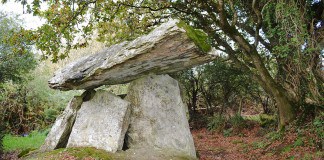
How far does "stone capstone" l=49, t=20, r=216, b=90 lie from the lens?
6.27 m

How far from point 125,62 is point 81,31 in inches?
181

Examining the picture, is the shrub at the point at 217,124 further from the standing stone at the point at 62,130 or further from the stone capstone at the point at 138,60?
the standing stone at the point at 62,130

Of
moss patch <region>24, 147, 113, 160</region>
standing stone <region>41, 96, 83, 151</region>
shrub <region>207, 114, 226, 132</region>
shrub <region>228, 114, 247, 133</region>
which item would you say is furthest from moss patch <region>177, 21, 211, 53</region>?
shrub <region>207, 114, 226, 132</region>

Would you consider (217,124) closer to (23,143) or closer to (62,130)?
(23,143)

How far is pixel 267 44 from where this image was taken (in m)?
11.7

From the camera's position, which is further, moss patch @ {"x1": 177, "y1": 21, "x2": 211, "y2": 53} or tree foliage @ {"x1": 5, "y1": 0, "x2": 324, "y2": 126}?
tree foliage @ {"x1": 5, "y1": 0, "x2": 324, "y2": 126}

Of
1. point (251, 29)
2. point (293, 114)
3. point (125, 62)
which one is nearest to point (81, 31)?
point (125, 62)

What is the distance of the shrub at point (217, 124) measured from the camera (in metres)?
16.3

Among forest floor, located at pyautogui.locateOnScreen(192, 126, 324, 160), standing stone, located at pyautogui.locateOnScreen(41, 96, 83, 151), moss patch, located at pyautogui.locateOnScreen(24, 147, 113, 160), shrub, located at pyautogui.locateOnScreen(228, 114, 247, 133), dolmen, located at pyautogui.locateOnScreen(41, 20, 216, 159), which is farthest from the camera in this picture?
shrub, located at pyautogui.locateOnScreen(228, 114, 247, 133)

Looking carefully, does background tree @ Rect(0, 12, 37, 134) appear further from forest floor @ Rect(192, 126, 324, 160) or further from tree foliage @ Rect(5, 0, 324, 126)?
forest floor @ Rect(192, 126, 324, 160)

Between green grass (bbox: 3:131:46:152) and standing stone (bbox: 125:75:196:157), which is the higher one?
standing stone (bbox: 125:75:196:157)

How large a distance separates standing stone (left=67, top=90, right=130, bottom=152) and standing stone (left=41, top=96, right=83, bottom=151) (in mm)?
251

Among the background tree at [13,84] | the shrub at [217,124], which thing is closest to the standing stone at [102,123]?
the background tree at [13,84]

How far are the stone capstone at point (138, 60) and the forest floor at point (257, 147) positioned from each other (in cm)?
342
